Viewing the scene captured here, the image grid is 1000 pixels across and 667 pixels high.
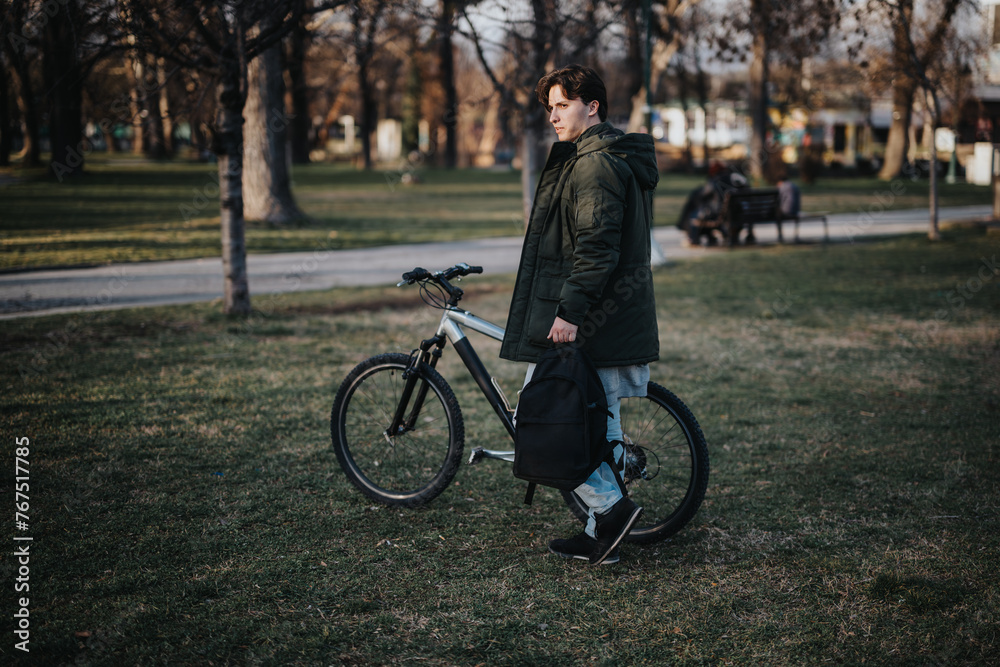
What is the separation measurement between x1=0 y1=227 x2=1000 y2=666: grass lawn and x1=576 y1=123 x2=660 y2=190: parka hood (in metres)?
1.70

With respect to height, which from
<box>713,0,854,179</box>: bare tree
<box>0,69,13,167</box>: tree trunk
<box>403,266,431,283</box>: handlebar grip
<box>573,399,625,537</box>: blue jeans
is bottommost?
<box>573,399,625,537</box>: blue jeans

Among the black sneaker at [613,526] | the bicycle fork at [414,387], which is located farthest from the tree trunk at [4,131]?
the black sneaker at [613,526]

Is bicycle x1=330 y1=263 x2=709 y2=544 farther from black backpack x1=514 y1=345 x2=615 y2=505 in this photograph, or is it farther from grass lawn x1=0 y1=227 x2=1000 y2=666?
black backpack x1=514 y1=345 x2=615 y2=505

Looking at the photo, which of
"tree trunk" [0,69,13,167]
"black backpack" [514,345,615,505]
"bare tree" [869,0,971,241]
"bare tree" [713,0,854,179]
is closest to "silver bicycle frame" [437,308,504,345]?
"black backpack" [514,345,615,505]

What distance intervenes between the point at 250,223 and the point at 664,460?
47.2 ft

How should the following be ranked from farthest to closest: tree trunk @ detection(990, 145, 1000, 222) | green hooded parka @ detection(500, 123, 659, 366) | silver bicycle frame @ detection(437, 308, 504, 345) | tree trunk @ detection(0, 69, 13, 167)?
tree trunk @ detection(0, 69, 13, 167) → tree trunk @ detection(990, 145, 1000, 222) → silver bicycle frame @ detection(437, 308, 504, 345) → green hooded parka @ detection(500, 123, 659, 366)

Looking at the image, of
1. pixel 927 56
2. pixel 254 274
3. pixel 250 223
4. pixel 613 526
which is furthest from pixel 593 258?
pixel 927 56

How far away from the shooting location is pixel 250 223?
666 inches

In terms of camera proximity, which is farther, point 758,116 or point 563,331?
point 758,116

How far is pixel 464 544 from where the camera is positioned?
12.7 feet

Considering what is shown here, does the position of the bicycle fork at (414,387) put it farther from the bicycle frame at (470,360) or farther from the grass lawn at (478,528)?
the grass lawn at (478,528)

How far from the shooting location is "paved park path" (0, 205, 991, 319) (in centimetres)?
945

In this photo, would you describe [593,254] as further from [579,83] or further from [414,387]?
[414,387]

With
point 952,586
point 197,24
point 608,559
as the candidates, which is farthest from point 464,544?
point 197,24
